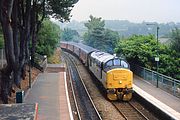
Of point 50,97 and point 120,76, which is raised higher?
point 120,76

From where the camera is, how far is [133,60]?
136ft

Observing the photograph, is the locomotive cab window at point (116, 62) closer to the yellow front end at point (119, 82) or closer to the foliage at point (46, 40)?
the yellow front end at point (119, 82)

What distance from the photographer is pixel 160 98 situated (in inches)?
1075

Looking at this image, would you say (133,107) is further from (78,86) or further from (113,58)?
(78,86)

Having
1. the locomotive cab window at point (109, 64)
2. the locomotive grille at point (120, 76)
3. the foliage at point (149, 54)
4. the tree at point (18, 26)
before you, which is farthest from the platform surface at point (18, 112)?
the foliage at point (149, 54)

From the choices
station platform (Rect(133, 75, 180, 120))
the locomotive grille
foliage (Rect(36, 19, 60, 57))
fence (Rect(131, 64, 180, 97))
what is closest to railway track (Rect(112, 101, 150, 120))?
station platform (Rect(133, 75, 180, 120))

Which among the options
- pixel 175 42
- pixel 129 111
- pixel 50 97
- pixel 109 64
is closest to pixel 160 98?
pixel 129 111

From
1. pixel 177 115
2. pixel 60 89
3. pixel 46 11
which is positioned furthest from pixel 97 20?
pixel 177 115

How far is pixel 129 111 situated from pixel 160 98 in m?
3.30

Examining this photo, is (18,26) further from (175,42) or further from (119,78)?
(175,42)

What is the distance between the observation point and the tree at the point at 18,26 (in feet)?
68.1

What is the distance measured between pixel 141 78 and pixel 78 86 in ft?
20.7

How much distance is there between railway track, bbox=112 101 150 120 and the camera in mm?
23181

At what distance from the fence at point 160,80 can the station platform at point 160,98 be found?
1.24 ft
